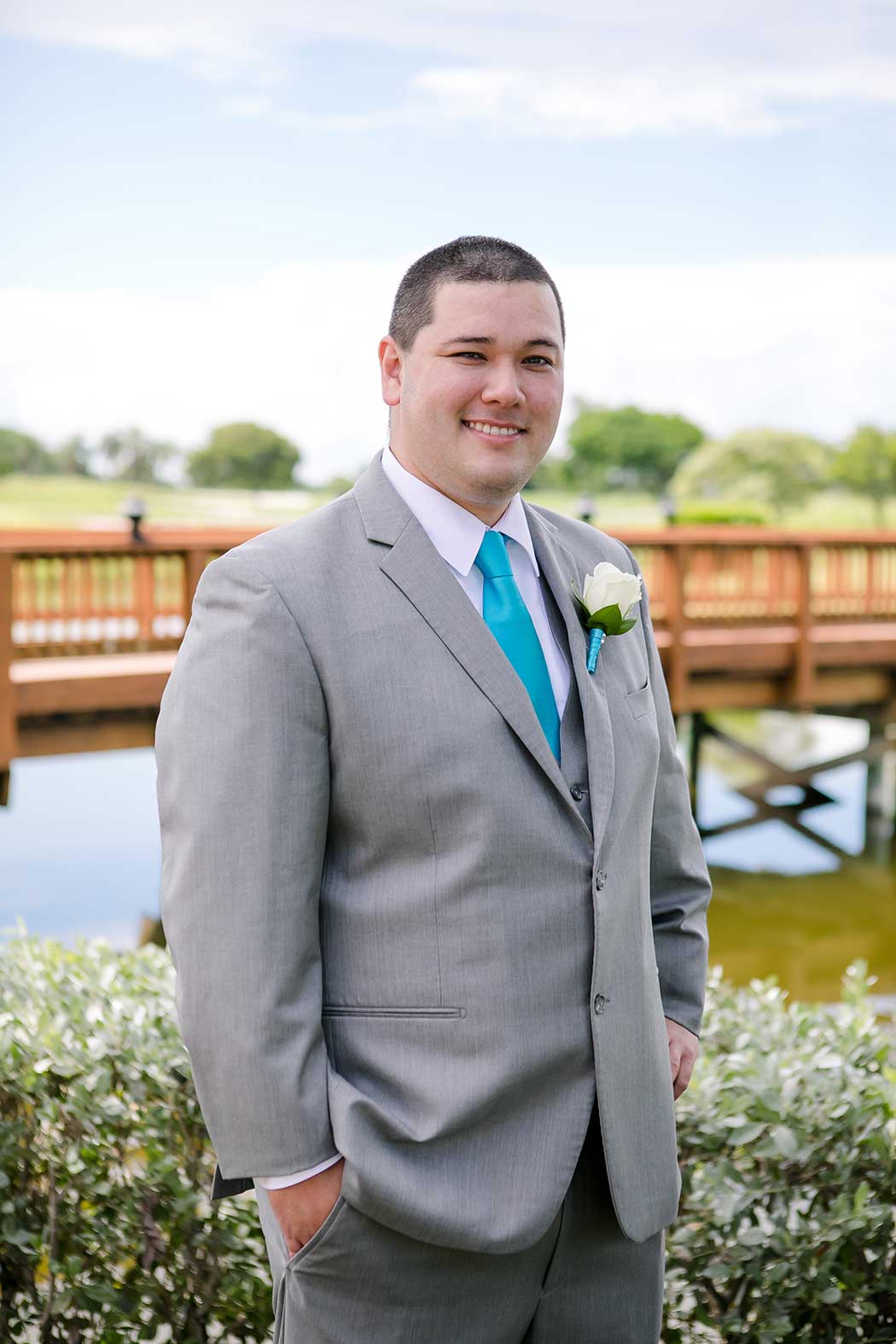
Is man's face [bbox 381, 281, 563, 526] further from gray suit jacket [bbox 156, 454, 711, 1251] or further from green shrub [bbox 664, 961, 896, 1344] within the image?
green shrub [bbox 664, 961, 896, 1344]

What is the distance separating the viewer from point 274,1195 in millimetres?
1740

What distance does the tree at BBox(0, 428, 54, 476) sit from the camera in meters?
45.2

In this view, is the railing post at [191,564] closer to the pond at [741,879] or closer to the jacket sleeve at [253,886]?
the pond at [741,879]

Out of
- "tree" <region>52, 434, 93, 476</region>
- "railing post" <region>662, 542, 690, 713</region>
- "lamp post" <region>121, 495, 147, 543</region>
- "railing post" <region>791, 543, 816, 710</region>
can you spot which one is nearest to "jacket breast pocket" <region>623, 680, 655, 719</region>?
"lamp post" <region>121, 495, 147, 543</region>

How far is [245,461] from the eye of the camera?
4944 cm

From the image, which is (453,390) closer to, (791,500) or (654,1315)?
(654,1315)

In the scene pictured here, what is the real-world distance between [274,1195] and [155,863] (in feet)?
41.8

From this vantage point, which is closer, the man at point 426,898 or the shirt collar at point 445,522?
the man at point 426,898

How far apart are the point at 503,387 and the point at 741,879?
33.9 feet

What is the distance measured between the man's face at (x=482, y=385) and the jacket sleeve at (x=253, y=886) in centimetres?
32

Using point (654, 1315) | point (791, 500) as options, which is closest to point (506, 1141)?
point (654, 1315)

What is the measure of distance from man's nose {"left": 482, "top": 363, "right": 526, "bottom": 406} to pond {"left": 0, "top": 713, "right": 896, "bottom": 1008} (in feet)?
20.6

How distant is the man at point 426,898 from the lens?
5.65 feet

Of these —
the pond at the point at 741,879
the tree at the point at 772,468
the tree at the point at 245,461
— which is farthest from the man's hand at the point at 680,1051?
the tree at the point at 245,461
